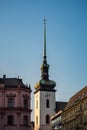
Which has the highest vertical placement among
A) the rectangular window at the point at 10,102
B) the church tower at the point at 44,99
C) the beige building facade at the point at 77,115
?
the church tower at the point at 44,99

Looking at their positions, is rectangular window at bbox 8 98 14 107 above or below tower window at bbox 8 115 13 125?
above

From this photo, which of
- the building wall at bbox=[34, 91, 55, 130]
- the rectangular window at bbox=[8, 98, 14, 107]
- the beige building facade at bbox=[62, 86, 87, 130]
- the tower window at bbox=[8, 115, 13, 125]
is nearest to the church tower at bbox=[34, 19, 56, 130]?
the building wall at bbox=[34, 91, 55, 130]

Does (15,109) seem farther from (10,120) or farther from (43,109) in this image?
(43,109)

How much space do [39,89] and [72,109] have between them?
4199 centimetres

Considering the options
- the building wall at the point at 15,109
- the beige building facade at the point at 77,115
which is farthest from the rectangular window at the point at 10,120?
the beige building facade at the point at 77,115

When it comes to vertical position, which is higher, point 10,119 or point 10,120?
point 10,119

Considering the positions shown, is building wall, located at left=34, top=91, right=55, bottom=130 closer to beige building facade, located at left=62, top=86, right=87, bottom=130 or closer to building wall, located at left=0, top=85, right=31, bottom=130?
building wall, located at left=0, top=85, right=31, bottom=130

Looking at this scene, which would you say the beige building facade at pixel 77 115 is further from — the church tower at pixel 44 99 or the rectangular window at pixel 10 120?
the church tower at pixel 44 99

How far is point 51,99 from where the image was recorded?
148m

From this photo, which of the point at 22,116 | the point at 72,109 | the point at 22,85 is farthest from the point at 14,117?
the point at 72,109

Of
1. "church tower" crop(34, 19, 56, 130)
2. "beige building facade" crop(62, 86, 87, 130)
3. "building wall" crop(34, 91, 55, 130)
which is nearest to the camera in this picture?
"beige building facade" crop(62, 86, 87, 130)

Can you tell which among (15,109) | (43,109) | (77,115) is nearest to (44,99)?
(43,109)

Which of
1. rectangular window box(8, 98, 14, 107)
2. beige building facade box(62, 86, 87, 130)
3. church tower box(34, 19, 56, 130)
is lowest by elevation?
beige building facade box(62, 86, 87, 130)

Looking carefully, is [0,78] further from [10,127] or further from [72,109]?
[72,109]
